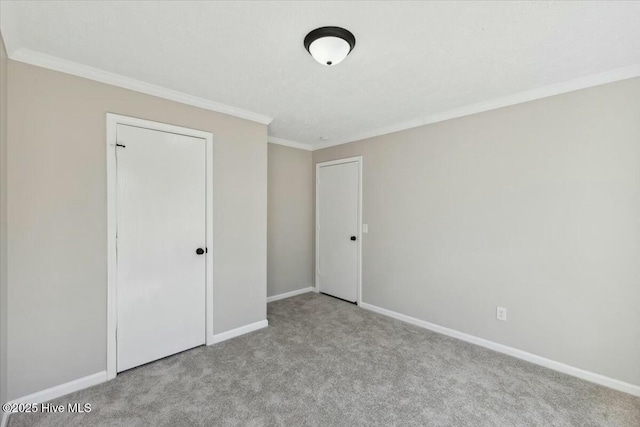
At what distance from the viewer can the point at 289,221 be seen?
168 inches


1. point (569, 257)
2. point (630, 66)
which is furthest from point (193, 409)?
point (630, 66)

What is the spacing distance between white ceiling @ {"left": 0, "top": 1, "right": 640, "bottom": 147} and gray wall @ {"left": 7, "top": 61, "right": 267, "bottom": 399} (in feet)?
0.78

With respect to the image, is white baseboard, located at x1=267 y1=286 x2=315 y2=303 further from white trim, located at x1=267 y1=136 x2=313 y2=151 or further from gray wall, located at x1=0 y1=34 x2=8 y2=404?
gray wall, located at x1=0 y1=34 x2=8 y2=404

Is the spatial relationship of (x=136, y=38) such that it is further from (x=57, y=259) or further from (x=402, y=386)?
(x=402, y=386)

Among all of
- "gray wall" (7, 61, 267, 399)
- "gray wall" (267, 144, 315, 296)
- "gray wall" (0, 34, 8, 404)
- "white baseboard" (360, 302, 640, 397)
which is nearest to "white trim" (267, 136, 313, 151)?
"gray wall" (267, 144, 315, 296)

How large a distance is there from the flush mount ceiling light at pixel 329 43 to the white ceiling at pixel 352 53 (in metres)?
0.04

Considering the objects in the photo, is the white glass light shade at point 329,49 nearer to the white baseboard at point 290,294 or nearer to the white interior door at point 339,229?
the white interior door at point 339,229

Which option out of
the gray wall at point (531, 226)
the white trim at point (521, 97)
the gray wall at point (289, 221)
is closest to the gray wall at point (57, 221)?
Answer: the gray wall at point (289, 221)

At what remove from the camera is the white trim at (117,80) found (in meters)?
1.88

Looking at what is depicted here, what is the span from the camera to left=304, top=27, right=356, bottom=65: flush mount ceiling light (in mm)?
1577

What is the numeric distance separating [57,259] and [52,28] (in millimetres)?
1464

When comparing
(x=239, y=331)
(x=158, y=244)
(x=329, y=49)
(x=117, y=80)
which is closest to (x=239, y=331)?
(x=239, y=331)

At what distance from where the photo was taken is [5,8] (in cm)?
143

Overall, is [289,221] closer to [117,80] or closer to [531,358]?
[117,80]
